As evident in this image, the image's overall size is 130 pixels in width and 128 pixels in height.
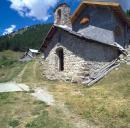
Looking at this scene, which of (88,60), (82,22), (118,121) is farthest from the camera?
(82,22)

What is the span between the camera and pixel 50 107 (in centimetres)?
1352

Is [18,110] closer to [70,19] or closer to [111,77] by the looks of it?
[111,77]

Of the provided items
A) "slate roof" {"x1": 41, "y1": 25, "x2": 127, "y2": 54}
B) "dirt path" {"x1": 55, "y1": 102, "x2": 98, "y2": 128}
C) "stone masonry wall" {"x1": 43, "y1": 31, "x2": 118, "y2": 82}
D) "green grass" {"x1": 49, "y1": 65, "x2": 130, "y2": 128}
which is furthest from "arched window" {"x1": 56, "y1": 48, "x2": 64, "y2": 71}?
"dirt path" {"x1": 55, "y1": 102, "x2": 98, "y2": 128}

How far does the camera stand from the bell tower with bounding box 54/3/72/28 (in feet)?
88.8

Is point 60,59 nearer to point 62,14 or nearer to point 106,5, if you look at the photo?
point 62,14

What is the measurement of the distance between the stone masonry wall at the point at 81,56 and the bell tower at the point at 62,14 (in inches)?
104

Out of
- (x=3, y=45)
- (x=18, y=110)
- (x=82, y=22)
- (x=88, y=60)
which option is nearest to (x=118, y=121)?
Result: (x=18, y=110)

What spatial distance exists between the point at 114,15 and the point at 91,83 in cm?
893

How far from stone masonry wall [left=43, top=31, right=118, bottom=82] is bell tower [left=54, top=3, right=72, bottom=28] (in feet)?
8.63

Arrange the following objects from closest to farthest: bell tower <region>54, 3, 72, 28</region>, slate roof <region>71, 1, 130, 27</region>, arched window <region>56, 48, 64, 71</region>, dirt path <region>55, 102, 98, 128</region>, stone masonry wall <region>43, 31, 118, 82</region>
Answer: dirt path <region>55, 102, 98, 128</region> → stone masonry wall <region>43, 31, 118, 82</region> → slate roof <region>71, 1, 130, 27</region> → arched window <region>56, 48, 64, 71</region> → bell tower <region>54, 3, 72, 28</region>

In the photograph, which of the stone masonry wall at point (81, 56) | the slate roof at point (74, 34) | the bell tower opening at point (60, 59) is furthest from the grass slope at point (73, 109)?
the bell tower opening at point (60, 59)

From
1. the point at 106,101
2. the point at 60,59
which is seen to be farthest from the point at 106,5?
the point at 106,101

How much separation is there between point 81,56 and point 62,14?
617 centimetres

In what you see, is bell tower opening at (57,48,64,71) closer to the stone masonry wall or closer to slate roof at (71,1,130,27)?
the stone masonry wall
